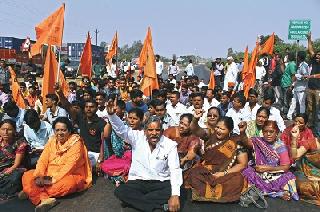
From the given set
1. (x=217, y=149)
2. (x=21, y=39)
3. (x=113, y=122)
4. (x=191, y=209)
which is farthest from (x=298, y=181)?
(x=21, y=39)

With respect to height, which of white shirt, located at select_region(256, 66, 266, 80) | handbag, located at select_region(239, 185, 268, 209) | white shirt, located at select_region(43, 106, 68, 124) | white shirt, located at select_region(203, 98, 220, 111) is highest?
white shirt, located at select_region(256, 66, 266, 80)

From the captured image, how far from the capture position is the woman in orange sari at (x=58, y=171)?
195 inches

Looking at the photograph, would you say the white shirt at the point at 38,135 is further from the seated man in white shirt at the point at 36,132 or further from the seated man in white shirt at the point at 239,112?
the seated man in white shirt at the point at 239,112

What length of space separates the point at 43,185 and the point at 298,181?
3331 mm

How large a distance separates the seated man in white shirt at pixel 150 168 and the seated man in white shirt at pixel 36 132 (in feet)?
7.75

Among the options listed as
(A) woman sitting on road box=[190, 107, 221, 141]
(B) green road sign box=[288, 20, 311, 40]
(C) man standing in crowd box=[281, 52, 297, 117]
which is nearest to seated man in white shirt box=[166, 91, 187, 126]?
(A) woman sitting on road box=[190, 107, 221, 141]

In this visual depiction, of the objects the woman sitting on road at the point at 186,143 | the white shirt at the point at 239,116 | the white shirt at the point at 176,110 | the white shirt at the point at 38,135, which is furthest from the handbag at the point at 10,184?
the white shirt at the point at 239,116

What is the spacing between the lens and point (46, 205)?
471 cm

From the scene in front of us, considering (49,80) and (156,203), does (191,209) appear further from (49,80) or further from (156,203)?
(49,80)

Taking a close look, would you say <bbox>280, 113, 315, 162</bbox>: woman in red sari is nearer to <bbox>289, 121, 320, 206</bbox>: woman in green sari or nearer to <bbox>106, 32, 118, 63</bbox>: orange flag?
<bbox>289, 121, 320, 206</bbox>: woman in green sari

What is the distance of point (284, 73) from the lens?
11844 millimetres

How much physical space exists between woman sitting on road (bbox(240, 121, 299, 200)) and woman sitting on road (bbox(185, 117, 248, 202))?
8.1 inches

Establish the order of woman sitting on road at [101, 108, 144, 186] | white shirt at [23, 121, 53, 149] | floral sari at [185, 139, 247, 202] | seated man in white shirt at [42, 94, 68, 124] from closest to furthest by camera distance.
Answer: floral sari at [185, 139, 247, 202] < woman sitting on road at [101, 108, 144, 186] < white shirt at [23, 121, 53, 149] < seated man in white shirt at [42, 94, 68, 124]

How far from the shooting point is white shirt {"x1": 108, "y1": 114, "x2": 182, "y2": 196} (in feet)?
14.9
